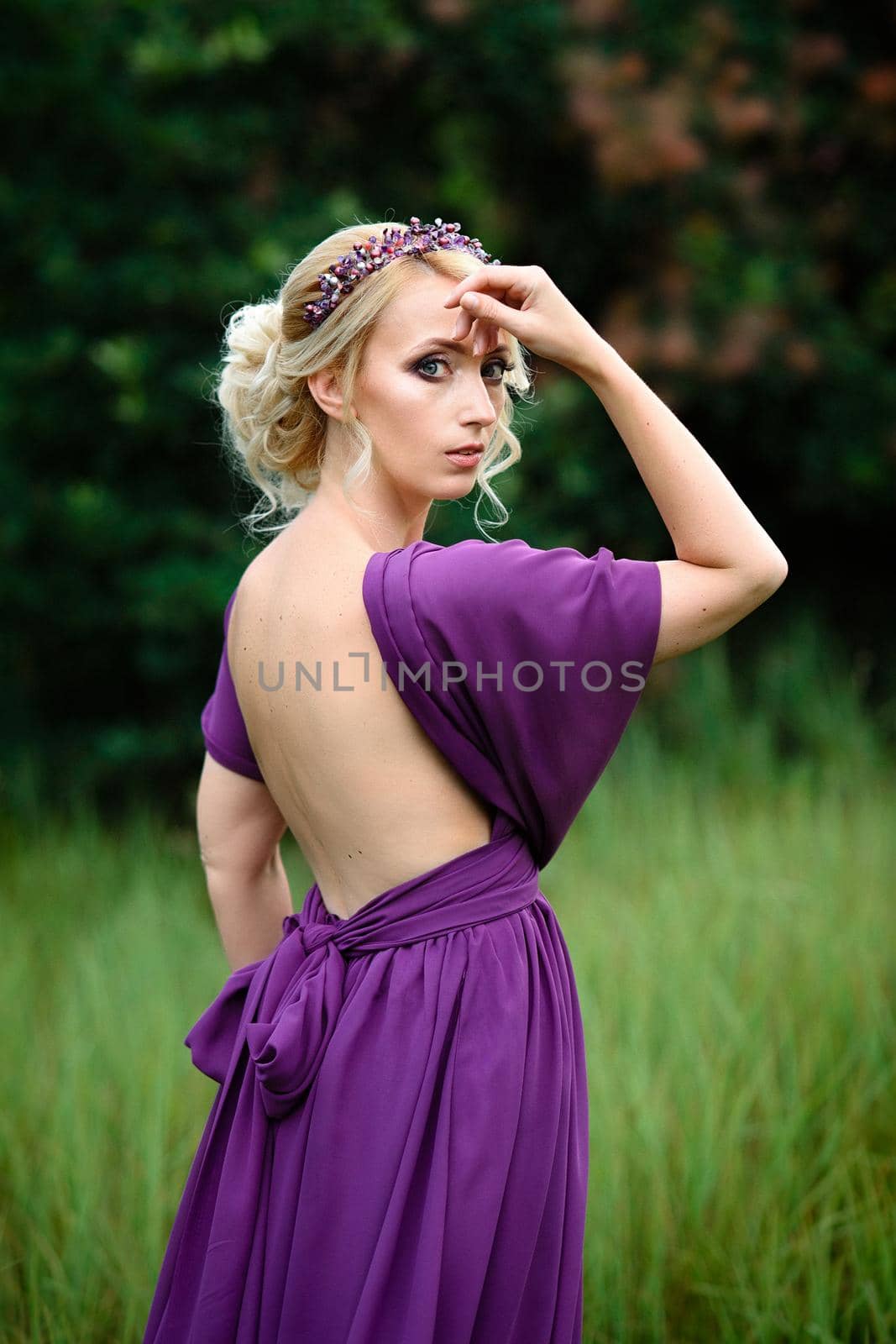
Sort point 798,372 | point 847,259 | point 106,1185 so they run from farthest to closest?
point 847,259
point 798,372
point 106,1185

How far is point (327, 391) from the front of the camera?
6.17 ft

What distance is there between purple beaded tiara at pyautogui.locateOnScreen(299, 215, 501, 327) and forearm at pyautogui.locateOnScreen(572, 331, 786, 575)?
322 millimetres

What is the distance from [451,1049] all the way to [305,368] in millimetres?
970

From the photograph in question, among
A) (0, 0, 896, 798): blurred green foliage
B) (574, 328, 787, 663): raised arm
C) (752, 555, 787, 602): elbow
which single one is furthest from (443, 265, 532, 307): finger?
(0, 0, 896, 798): blurred green foliage

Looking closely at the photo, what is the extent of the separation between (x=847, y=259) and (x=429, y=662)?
20.3 ft

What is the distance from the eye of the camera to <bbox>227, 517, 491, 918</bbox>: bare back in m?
1.71

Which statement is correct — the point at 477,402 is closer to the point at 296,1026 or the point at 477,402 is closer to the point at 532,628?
the point at 532,628

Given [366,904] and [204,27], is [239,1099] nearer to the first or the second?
[366,904]

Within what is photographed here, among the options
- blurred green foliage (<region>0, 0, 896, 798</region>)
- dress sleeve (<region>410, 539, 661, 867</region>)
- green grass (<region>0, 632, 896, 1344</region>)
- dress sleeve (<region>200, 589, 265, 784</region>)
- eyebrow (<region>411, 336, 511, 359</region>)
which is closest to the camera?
dress sleeve (<region>410, 539, 661, 867</region>)

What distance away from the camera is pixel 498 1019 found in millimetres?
1718

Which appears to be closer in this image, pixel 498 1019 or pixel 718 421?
pixel 498 1019

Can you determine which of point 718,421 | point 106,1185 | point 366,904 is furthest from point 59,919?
point 718,421

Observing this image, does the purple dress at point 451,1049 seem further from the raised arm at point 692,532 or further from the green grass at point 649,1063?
the green grass at point 649,1063

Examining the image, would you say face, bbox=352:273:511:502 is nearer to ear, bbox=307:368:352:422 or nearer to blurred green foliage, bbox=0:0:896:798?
ear, bbox=307:368:352:422
